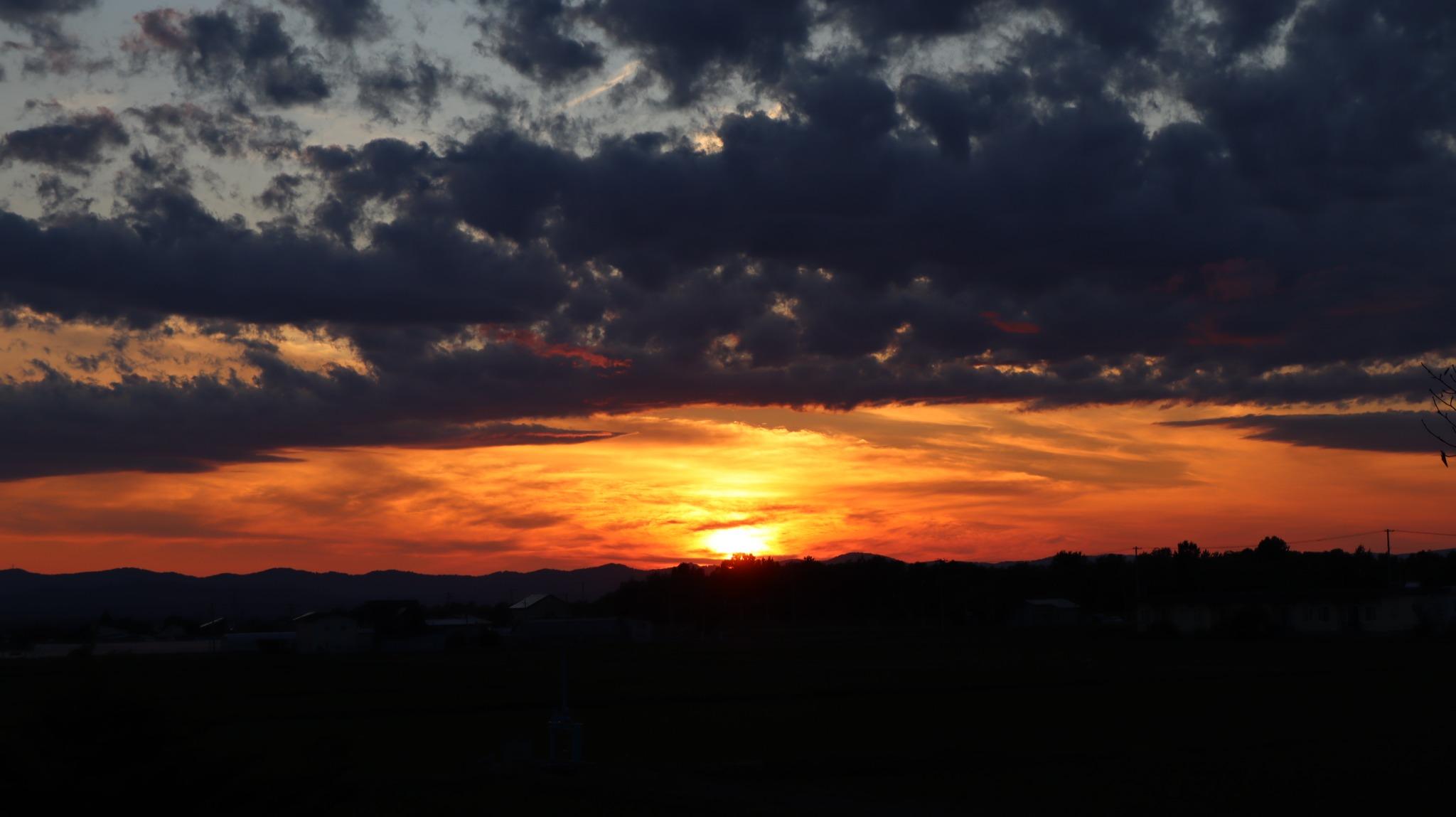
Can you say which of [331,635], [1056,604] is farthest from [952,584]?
[331,635]

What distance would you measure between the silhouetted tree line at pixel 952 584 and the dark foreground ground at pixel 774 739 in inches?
3016

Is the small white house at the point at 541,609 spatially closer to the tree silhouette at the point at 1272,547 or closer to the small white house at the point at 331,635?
the small white house at the point at 331,635

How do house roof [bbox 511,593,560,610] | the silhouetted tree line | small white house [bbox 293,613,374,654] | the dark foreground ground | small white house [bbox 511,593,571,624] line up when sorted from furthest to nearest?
house roof [bbox 511,593,560,610]
small white house [bbox 511,593,571,624]
the silhouetted tree line
small white house [bbox 293,613,374,654]
the dark foreground ground

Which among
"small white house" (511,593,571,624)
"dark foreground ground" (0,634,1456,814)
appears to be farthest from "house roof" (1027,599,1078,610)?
"dark foreground ground" (0,634,1456,814)

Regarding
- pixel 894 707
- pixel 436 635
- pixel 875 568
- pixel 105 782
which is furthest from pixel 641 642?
pixel 105 782

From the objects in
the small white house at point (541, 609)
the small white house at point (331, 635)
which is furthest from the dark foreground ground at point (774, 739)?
the small white house at point (541, 609)

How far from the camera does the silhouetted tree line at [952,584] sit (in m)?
139

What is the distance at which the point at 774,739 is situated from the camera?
3347 centimetres

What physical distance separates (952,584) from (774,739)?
140 m

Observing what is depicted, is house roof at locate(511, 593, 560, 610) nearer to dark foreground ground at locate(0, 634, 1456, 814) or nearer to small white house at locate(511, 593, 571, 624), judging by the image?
small white house at locate(511, 593, 571, 624)

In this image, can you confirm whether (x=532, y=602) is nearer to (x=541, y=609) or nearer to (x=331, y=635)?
(x=541, y=609)

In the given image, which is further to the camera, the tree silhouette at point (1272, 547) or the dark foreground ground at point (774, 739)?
the tree silhouette at point (1272, 547)

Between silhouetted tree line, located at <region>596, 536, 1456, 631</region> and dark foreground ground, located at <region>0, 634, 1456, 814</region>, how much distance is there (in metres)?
76.6

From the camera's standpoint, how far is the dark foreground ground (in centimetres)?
1011
